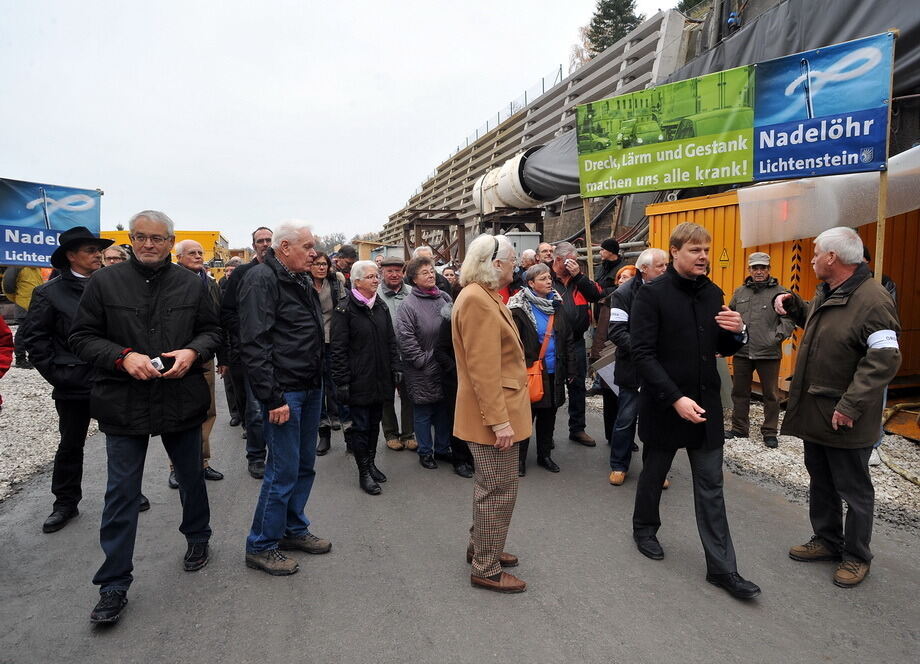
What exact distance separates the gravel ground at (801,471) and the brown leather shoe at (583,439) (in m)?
1.31

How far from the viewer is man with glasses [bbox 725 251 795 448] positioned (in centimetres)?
578

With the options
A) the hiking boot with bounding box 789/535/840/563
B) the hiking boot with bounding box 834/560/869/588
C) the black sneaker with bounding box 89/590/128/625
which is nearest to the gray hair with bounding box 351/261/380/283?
the black sneaker with bounding box 89/590/128/625

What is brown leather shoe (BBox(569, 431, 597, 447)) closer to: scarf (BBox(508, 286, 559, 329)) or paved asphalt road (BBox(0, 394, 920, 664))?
paved asphalt road (BBox(0, 394, 920, 664))

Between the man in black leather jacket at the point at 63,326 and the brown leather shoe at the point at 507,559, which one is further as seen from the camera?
the man in black leather jacket at the point at 63,326

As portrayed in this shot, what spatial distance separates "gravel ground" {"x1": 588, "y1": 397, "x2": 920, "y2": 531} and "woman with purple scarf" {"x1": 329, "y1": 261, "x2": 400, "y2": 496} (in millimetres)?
3341

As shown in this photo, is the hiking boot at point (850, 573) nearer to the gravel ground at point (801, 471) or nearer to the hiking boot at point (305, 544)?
the gravel ground at point (801, 471)

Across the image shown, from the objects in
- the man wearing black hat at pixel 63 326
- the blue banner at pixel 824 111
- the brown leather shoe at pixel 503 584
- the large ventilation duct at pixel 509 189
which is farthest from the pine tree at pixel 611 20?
the brown leather shoe at pixel 503 584

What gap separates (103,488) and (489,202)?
961cm

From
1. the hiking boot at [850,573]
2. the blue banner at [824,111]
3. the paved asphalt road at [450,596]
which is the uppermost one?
the blue banner at [824,111]

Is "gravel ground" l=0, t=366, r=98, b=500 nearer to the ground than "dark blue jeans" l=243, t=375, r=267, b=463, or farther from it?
nearer to the ground

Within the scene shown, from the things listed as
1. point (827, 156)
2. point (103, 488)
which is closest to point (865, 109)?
point (827, 156)

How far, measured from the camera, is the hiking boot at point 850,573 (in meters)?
3.13

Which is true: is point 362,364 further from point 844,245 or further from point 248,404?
point 844,245

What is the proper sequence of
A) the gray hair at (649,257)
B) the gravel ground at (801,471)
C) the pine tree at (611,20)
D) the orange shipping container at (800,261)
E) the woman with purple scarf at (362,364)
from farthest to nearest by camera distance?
1. the pine tree at (611,20)
2. the orange shipping container at (800,261)
3. the woman with purple scarf at (362,364)
4. the gray hair at (649,257)
5. the gravel ground at (801,471)
